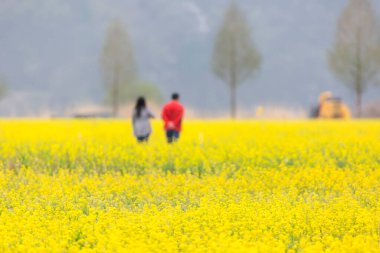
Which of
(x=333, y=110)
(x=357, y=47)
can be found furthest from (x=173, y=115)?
(x=357, y=47)

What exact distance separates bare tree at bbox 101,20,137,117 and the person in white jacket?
61.0 metres

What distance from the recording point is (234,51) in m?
75.9

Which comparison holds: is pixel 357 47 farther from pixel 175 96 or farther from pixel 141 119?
pixel 141 119

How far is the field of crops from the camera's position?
26.7 ft

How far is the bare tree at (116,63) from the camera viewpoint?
8188 cm

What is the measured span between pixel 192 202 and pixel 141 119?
31.4ft

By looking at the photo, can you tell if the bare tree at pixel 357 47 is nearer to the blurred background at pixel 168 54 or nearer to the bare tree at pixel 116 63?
the bare tree at pixel 116 63

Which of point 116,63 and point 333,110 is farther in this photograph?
point 116,63

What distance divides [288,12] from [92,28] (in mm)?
49594

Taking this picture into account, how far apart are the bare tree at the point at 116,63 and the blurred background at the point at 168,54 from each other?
103 ft

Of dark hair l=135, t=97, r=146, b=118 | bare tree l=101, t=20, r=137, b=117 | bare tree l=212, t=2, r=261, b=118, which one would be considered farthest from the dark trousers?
bare tree l=101, t=20, r=137, b=117

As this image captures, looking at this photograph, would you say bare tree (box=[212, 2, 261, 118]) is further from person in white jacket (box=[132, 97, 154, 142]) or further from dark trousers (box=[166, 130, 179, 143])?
person in white jacket (box=[132, 97, 154, 142])

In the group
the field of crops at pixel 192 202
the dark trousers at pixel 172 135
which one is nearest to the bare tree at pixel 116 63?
the dark trousers at pixel 172 135

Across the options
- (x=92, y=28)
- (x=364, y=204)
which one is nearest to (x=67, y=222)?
(x=364, y=204)
